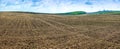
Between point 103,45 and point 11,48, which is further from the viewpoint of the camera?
point 103,45

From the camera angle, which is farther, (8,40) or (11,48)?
(8,40)

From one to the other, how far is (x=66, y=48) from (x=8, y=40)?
6.73m

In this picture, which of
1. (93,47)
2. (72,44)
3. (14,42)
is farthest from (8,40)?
(93,47)

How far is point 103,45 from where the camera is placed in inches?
851

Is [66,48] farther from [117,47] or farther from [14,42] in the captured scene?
[14,42]

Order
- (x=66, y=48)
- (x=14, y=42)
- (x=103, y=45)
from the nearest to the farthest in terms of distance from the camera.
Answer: (x=66, y=48) < (x=103, y=45) < (x=14, y=42)

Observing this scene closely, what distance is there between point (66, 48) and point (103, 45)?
3.46 m

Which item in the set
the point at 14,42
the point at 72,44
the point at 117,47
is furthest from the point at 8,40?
the point at 117,47

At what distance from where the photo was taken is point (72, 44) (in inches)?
870

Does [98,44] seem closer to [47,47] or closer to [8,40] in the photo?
[47,47]

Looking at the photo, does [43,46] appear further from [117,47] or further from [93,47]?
[117,47]

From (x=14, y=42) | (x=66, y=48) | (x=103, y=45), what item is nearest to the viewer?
(x=66, y=48)

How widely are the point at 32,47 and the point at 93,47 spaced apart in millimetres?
4888

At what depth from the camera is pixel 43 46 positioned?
21.1 m
